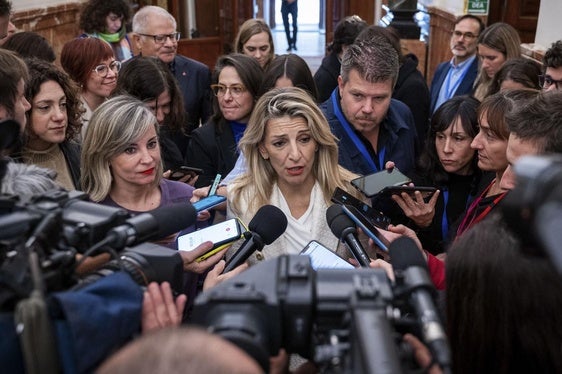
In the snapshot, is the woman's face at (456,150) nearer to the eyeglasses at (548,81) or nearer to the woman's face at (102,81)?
the eyeglasses at (548,81)

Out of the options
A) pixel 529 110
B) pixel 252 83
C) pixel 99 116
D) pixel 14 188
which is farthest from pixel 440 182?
pixel 14 188

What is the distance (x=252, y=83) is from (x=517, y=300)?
2394 mm

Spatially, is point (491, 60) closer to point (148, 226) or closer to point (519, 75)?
point (519, 75)

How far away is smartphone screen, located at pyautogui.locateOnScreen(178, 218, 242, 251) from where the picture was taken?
1782 millimetres

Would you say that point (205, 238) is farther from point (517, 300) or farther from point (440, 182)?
point (440, 182)

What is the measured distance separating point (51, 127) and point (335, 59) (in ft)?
7.48

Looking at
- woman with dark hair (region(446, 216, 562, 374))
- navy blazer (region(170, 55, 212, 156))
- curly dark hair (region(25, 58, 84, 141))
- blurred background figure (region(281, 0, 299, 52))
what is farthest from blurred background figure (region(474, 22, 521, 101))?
blurred background figure (region(281, 0, 299, 52))

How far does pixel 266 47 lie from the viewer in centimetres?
417

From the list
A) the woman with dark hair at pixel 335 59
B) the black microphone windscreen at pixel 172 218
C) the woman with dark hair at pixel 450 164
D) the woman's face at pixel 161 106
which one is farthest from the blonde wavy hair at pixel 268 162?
the woman with dark hair at pixel 335 59

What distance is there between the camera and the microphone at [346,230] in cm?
164

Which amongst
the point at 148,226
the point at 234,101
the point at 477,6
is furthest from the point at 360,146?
the point at 477,6

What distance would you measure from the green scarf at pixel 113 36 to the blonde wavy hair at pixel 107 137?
2795 mm

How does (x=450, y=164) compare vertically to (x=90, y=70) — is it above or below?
below

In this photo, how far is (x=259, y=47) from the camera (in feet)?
13.5
